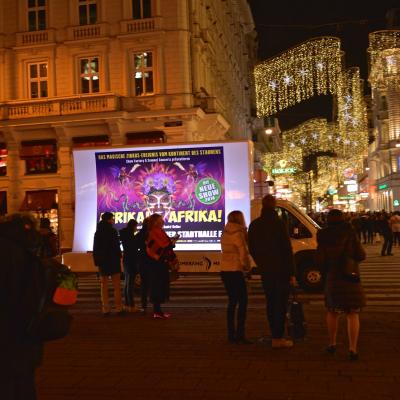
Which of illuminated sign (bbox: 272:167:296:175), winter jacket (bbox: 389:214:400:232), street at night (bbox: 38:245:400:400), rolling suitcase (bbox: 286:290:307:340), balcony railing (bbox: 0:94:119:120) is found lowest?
street at night (bbox: 38:245:400:400)

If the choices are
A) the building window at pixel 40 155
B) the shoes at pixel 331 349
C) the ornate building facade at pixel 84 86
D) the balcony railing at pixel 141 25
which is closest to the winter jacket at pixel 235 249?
the shoes at pixel 331 349

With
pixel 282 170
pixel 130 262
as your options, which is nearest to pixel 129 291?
pixel 130 262

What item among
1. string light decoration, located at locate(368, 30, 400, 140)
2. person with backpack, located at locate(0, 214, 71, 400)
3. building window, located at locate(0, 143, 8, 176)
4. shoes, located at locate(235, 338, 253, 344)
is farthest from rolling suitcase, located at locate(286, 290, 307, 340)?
string light decoration, located at locate(368, 30, 400, 140)

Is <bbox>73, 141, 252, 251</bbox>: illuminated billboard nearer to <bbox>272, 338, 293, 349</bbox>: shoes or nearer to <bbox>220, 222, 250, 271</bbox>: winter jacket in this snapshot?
<bbox>220, 222, 250, 271</bbox>: winter jacket

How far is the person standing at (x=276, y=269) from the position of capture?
7.82 meters

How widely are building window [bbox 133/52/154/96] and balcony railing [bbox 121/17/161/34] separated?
113 cm

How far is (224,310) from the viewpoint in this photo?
37.2ft

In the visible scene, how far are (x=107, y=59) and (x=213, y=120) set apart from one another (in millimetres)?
5994

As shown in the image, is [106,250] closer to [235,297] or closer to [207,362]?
[235,297]

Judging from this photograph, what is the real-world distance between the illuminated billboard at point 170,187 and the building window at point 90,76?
54.0ft

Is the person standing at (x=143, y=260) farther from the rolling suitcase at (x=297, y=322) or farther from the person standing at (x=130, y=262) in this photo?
the rolling suitcase at (x=297, y=322)

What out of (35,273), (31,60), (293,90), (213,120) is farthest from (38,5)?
(35,273)

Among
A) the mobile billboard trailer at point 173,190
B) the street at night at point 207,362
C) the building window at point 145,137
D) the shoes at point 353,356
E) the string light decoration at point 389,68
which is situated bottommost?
the street at night at point 207,362

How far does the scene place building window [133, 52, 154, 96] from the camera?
29.6 meters
